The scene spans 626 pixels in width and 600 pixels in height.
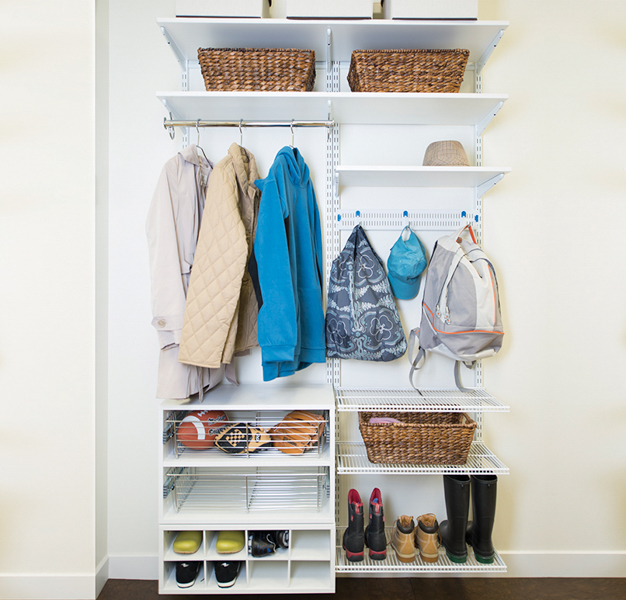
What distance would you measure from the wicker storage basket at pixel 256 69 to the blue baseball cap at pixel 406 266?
2.29 feet

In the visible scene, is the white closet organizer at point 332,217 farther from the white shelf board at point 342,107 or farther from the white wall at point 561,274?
the white wall at point 561,274

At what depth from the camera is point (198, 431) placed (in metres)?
1.49

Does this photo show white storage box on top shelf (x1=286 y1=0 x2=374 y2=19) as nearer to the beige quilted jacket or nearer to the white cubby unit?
the beige quilted jacket

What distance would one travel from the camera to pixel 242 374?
1.75 metres

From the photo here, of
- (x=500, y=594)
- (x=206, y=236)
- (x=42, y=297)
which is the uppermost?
(x=206, y=236)

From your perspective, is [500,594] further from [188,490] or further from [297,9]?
[297,9]

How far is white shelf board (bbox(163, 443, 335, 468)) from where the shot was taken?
4.63 feet

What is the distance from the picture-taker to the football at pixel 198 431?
1.49m

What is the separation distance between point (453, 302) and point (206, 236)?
2.94 ft

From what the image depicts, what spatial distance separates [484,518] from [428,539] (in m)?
0.22

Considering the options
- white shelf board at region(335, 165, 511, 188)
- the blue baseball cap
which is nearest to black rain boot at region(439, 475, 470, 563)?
the blue baseball cap

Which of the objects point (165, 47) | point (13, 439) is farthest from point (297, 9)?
point (13, 439)

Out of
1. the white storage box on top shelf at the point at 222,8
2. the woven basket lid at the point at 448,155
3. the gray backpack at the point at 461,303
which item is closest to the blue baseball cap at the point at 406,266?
the gray backpack at the point at 461,303

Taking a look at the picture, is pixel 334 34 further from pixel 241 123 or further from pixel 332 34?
pixel 241 123
